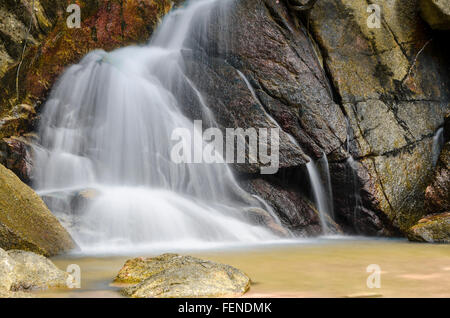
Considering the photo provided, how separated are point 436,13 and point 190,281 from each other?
8.21 metres

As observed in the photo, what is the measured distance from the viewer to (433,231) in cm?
686

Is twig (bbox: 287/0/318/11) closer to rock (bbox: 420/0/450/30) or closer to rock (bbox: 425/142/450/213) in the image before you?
rock (bbox: 420/0/450/30)

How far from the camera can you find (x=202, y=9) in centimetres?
980

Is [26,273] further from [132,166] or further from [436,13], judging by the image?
[436,13]

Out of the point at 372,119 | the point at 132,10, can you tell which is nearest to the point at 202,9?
the point at 132,10

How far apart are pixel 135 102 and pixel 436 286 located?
20.9ft

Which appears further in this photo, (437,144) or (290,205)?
(437,144)

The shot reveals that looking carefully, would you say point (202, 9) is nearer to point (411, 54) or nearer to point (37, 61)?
point (37, 61)

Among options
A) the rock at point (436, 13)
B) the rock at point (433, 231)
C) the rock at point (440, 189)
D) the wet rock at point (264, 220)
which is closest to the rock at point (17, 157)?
the wet rock at point (264, 220)

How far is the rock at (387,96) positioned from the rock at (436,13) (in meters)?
Answer: 0.21

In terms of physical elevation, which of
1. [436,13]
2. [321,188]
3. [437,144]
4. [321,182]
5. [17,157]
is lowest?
[321,188]

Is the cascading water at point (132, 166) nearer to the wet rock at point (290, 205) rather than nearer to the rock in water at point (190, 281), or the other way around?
the wet rock at point (290, 205)

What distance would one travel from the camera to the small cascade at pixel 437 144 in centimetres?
898

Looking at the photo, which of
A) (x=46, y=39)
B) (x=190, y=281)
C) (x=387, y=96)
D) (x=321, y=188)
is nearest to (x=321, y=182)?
(x=321, y=188)
